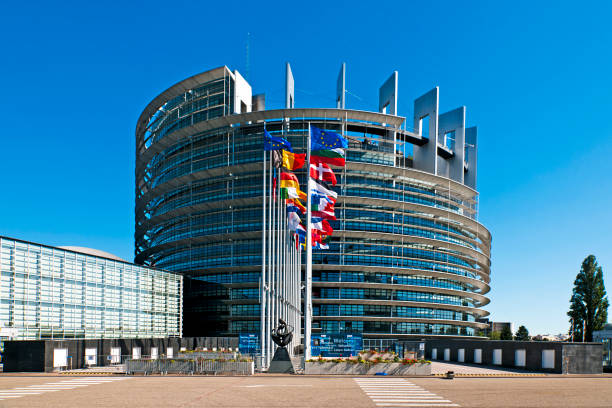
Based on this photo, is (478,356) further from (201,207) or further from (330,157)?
(201,207)

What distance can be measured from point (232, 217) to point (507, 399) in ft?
227

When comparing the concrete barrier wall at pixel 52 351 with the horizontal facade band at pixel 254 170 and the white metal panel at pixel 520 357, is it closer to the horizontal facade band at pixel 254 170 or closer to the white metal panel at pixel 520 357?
the horizontal facade band at pixel 254 170

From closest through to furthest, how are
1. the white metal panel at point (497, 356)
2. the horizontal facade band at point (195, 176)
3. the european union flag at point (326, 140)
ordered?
the european union flag at point (326, 140), the white metal panel at point (497, 356), the horizontal facade band at point (195, 176)

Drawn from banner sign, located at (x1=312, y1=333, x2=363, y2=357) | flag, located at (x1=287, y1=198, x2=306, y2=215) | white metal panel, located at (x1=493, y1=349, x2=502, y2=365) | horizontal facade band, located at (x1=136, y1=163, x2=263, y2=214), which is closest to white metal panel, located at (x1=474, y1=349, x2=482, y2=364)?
white metal panel, located at (x1=493, y1=349, x2=502, y2=365)

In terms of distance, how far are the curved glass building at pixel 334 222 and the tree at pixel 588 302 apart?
1627 centimetres

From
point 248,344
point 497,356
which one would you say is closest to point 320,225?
point 248,344

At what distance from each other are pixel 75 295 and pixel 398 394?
3653 centimetres

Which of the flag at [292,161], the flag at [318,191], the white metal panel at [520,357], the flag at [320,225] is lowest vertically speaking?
the white metal panel at [520,357]

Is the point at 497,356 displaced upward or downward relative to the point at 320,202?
downward

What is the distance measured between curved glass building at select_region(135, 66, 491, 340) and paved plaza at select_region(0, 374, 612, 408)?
53215mm

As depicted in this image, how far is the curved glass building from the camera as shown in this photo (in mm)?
87375

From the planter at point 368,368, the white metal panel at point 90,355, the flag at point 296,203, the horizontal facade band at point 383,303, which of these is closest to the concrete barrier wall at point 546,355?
the planter at point 368,368

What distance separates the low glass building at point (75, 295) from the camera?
145ft

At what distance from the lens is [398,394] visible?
82.9ft
